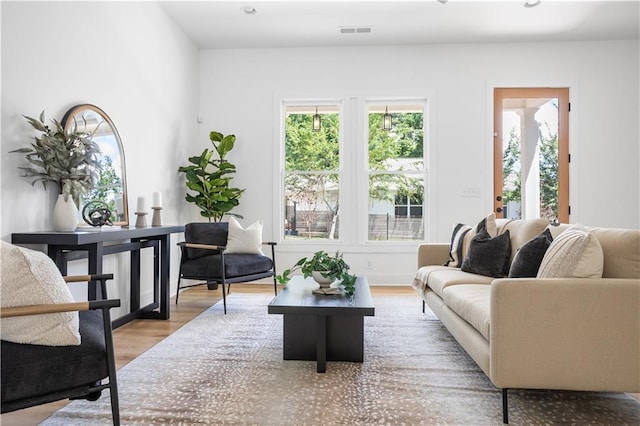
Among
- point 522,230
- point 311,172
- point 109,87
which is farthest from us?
point 311,172

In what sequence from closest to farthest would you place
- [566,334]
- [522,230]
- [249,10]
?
1. [566,334]
2. [522,230]
3. [249,10]

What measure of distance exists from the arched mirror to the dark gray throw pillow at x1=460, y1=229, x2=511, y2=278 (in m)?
2.82

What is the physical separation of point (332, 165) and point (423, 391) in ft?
12.4

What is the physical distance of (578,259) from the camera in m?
1.96

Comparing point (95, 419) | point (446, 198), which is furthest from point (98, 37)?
point (446, 198)

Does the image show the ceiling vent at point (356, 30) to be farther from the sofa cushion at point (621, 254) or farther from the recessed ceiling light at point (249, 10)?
the sofa cushion at point (621, 254)

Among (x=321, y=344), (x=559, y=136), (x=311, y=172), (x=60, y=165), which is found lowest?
(x=321, y=344)

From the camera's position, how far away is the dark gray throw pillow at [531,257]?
2.36 m

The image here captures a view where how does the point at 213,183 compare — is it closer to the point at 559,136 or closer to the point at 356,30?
the point at 356,30

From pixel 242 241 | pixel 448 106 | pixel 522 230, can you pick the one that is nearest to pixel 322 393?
pixel 522 230

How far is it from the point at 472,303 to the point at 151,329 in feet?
7.94

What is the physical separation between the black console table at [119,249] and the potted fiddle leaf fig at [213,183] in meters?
1.12

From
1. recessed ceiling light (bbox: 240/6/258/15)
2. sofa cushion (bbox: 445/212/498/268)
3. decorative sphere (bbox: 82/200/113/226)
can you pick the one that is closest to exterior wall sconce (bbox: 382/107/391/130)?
recessed ceiling light (bbox: 240/6/258/15)

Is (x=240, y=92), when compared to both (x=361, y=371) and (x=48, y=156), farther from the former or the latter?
(x=361, y=371)
